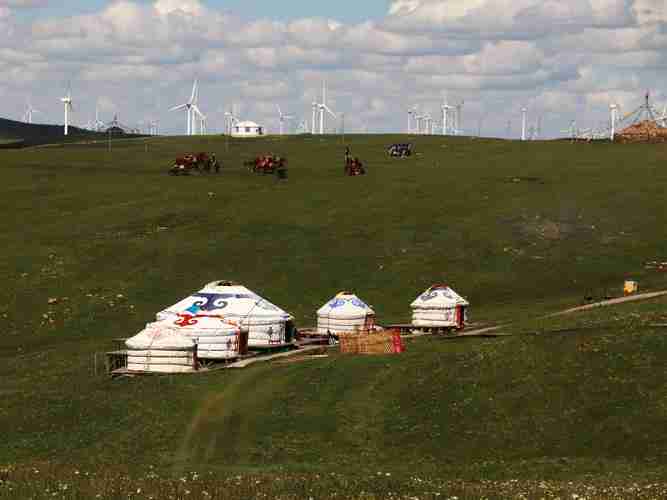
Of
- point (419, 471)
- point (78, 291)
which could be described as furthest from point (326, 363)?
point (78, 291)

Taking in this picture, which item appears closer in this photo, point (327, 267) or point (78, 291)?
point (78, 291)

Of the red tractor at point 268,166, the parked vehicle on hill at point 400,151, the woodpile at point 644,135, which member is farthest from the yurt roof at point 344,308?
the woodpile at point 644,135

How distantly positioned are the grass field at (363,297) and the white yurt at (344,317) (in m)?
7.75

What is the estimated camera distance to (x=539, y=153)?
172000mm

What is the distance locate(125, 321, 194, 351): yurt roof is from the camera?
6419cm

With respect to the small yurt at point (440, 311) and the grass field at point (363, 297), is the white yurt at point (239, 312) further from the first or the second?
the small yurt at point (440, 311)

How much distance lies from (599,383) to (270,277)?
4506 centimetres

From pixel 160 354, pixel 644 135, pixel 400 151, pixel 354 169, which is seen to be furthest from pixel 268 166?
pixel 160 354

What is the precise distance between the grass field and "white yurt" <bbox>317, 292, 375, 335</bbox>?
7750 millimetres

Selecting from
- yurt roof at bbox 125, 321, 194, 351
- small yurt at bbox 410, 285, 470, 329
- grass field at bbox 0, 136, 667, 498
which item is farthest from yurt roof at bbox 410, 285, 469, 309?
yurt roof at bbox 125, 321, 194, 351

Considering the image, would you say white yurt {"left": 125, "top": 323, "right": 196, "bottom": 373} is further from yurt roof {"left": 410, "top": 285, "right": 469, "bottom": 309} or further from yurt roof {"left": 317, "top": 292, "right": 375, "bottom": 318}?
yurt roof {"left": 410, "top": 285, "right": 469, "bottom": 309}

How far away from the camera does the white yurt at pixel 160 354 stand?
64.2 metres

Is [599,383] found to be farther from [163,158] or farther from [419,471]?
[163,158]

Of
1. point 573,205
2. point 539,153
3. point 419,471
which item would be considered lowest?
point 419,471
